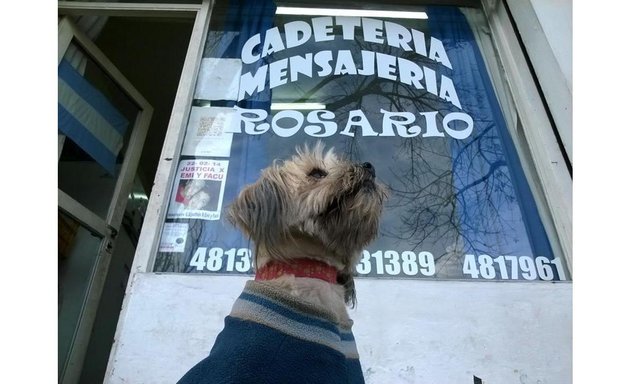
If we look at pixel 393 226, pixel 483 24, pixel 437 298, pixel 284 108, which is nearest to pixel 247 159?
pixel 284 108

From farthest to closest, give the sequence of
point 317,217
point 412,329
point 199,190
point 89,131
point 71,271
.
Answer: point 89,131 < point 71,271 < point 199,190 < point 412,329 < point 317,217

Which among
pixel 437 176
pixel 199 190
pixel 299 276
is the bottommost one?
pixel 299 276

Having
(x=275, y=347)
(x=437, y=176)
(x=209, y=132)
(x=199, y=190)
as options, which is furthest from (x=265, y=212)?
(x=437, y=176)

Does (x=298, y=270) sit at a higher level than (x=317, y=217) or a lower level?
lower

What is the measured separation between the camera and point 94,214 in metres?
3.91

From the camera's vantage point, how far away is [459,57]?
395 centimetres

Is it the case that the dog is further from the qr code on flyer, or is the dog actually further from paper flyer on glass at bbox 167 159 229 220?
the qr code on flyer

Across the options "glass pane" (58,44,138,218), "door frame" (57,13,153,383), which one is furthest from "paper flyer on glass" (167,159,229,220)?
"glass pane" (58,44,138,218)

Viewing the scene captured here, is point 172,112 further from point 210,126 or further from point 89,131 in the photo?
point 89,131

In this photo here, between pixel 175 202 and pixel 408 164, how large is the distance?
160 cm

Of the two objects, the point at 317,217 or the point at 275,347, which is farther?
the point at 317,217

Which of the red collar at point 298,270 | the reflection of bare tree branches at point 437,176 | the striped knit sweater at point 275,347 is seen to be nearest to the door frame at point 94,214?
the reflection of bare tree branches at point 437,176

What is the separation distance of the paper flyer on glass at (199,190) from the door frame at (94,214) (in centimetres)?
89

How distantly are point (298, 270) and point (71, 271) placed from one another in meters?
2.63
